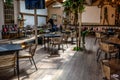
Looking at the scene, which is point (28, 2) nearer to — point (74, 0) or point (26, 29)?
point (74, 0)

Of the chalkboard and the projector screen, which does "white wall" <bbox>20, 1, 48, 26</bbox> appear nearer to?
the projector screen

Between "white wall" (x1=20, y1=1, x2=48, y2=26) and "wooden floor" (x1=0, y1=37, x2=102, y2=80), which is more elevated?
"white wall" (x1=20, y1=1, x2=48, y2=26)

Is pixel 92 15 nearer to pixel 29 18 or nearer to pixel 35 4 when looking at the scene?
pixel 29 18

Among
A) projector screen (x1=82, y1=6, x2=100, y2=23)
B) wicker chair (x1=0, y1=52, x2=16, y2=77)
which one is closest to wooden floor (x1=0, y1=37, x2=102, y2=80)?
wicker chair (x1=0, y1=52, x2=16, y2=77)

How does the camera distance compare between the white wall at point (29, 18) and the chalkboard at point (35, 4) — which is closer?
the chalkboard at point (35, 4)

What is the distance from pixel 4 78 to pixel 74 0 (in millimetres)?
4746

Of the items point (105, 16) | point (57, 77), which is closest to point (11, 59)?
point (57, 77)

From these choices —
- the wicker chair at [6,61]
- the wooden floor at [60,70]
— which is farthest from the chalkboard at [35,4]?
the wicker chair at [6,61]

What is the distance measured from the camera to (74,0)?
8273 millimetres

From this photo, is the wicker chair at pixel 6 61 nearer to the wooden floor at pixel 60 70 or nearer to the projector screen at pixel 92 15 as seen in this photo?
the wooden floor at pixel 60 70

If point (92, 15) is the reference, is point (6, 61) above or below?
below

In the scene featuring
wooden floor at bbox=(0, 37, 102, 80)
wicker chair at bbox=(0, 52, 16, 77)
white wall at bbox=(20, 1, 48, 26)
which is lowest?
wooden floor at bbox=(0, 37, 102, 80)

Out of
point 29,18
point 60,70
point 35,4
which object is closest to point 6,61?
point 60,70

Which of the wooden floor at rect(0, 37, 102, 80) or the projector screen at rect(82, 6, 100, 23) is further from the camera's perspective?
the projector screen at rect(82, 6, 100, 23)
